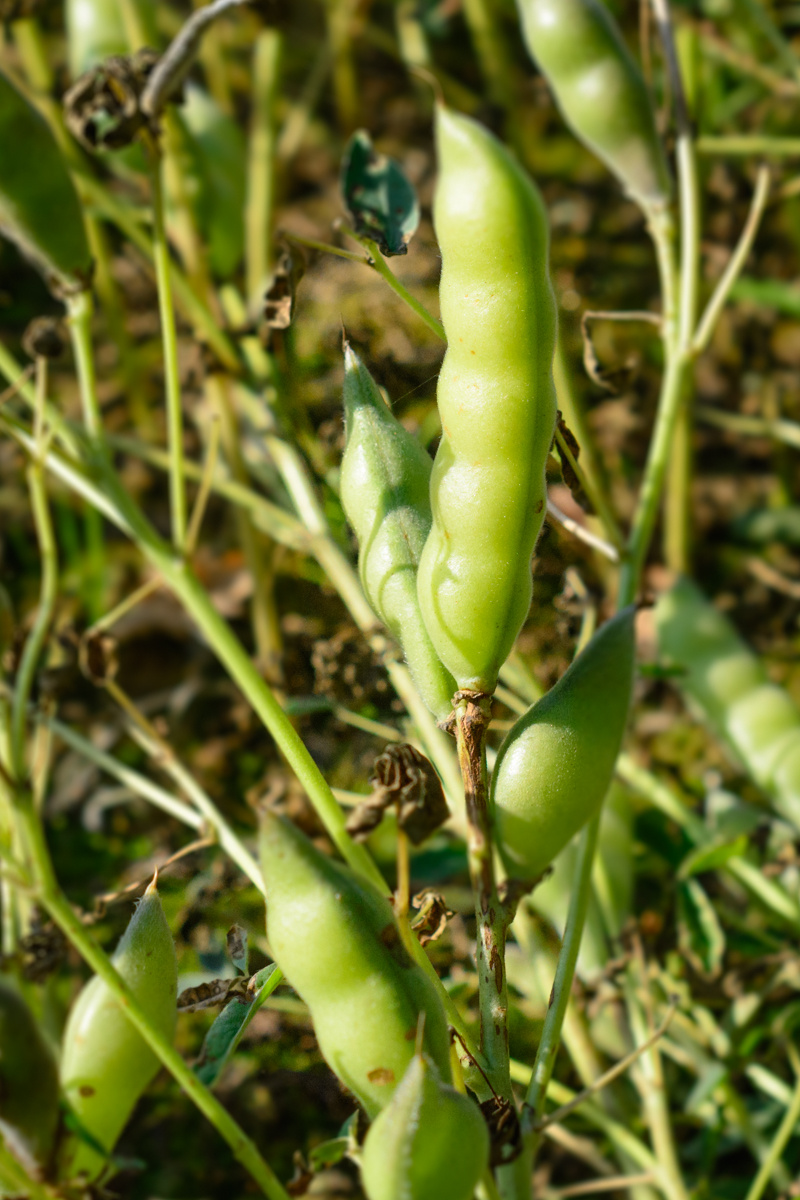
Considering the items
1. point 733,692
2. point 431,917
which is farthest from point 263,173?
point 431,917

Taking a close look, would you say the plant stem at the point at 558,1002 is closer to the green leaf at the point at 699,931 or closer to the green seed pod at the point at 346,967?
the green seed pod at the point at 346,967

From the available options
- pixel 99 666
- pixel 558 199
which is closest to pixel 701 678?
pixel 99 666

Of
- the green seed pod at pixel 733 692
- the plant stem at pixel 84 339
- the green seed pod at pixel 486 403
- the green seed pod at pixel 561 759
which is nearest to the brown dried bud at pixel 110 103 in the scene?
the plant stem at pixel 84 339

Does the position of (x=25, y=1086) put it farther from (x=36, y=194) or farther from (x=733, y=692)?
(x=733, y=692)

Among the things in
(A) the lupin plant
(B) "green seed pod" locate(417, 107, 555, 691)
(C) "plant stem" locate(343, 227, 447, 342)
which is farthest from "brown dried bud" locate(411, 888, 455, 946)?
(C) "plant stem" locate(343, 227, 447, 342)

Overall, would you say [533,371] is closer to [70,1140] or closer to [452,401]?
[452,401]
